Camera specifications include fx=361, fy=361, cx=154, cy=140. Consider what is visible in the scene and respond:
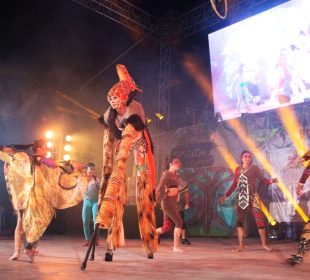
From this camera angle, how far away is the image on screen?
996 cm

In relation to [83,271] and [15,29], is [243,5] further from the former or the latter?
[83,271]

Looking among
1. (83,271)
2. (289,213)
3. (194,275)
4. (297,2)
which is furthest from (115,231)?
(297,2)

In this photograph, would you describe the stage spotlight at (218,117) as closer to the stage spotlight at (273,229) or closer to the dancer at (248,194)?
the stage spotlight at (273,229)

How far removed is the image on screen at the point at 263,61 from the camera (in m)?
9.96

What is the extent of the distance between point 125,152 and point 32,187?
191 centimetres

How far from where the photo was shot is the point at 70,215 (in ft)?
48.5

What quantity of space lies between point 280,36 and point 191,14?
4697mm

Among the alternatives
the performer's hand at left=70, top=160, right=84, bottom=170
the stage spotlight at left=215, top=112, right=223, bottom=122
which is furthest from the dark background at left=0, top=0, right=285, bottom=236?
the performer's hand at left=70, top=160, right=84, bottom=170

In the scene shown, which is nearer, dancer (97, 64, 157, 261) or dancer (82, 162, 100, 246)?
dancer (97, 64, 157, 261)

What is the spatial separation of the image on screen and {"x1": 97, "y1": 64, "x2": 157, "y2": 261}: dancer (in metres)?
6.62

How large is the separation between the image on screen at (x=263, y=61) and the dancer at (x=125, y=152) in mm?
6617

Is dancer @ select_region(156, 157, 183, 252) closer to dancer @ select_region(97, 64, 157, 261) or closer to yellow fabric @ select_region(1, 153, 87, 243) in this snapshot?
yellow fabric @ select_region(1, 153, 87, 243)

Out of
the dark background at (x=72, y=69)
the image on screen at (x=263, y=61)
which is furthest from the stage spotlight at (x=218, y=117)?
the dark background at (x=72, y=69)

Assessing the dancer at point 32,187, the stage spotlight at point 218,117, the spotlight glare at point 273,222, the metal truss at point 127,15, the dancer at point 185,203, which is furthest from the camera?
the metal truss at point 127,15
